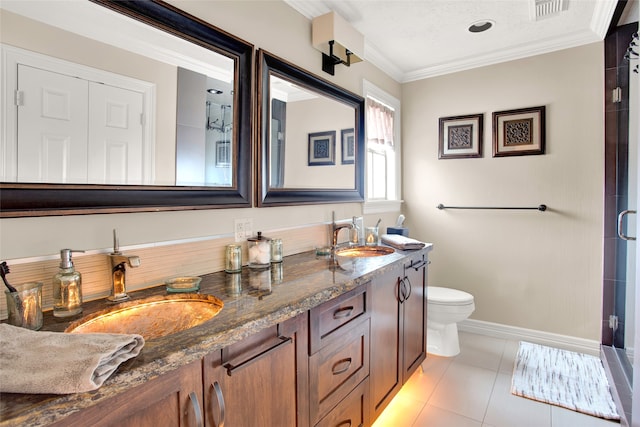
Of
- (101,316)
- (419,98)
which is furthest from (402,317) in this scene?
(419,98)

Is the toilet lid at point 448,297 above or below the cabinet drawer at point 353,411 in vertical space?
above

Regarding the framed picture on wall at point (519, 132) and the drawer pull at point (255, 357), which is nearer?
the drawer pull at point (255, 357)

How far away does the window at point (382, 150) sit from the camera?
283 centimetres

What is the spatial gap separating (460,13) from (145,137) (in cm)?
207

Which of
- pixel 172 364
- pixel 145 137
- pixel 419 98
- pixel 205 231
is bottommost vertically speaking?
pixel 172 364

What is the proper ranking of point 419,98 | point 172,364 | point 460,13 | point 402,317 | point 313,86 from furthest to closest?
point 419,98, point 460,13, point 313,86, point 402,317, point 172,364

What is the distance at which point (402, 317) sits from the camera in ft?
6.41

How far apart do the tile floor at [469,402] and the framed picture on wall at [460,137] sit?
1665 millimetres

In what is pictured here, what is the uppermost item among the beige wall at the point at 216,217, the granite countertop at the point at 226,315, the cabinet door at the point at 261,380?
the beige wall at the point at 216,217

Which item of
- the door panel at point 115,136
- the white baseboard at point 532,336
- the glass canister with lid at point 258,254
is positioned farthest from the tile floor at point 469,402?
the door panel at point 115,136

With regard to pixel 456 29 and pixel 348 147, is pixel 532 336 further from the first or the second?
pixel 456 29

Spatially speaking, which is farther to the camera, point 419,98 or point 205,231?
point 419,98

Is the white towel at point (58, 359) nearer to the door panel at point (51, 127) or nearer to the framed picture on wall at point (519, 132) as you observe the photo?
the door panel at point (51, 127)

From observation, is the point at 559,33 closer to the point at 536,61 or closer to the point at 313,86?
Result: the point at 536,61
